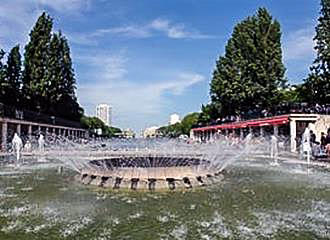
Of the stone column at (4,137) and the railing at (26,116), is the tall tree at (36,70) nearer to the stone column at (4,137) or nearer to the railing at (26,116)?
Answer: the railing at (26,116)

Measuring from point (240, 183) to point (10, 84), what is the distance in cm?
4355

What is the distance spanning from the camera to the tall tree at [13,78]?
4906cm

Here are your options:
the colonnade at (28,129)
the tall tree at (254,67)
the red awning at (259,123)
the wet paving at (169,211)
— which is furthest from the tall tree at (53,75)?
the wet paving at (169,211)

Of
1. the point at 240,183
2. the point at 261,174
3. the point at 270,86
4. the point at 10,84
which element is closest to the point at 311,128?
the point at 270,86

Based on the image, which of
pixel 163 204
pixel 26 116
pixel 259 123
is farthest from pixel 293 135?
pixel 26 116

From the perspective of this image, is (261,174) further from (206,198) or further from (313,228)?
(313,228)

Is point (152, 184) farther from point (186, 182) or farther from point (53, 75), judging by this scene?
point (53, 75)

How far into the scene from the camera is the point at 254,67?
46.2 m

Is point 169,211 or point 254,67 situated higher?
point 254,67

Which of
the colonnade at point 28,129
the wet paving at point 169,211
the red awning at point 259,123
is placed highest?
the red awning at point 259,123

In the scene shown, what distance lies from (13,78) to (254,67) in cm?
3031

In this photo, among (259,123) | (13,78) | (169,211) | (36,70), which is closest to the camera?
(169,211)

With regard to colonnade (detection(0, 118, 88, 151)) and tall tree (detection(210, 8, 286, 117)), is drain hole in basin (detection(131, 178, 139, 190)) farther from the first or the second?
tall tree (detection(210, 8, 286, 117))

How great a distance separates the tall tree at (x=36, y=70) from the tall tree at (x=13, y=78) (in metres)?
1.30
